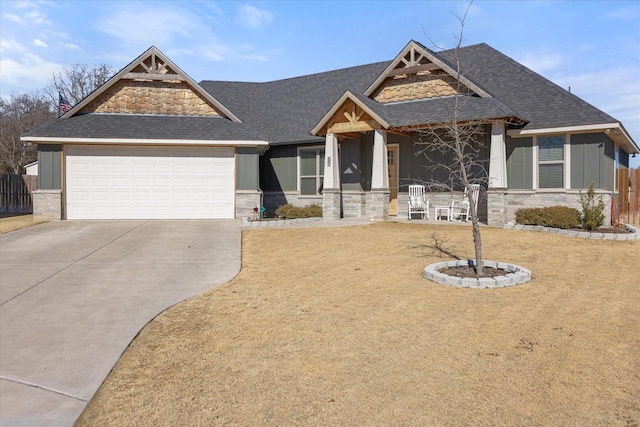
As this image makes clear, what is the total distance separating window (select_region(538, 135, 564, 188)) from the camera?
14.2 m

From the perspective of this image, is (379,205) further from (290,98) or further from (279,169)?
(290,98)

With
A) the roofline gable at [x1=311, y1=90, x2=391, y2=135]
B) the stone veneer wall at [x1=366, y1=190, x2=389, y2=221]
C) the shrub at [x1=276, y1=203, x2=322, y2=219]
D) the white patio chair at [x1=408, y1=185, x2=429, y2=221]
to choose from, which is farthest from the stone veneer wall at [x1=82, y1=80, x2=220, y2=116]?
the white patio chair at [x1=408, y1=185, x2=429, y2=221]

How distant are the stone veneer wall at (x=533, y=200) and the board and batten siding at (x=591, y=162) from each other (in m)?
0.36

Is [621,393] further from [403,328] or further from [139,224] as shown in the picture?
[139,224]

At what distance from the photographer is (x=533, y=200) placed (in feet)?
48.0

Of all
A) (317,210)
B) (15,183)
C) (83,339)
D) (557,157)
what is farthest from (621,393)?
(15,183)

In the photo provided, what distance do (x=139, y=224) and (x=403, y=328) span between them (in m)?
12.3

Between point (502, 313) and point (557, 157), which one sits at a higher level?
point (557, 157)

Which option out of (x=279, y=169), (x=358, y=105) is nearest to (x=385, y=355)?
(x=358, y=105)

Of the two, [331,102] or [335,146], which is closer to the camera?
[335,146]

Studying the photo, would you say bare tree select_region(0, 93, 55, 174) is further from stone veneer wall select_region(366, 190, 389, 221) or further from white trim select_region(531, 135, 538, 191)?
white trim select_region(531, 135, 538, 191)

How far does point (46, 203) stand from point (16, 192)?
717cm

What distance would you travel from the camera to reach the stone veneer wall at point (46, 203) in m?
16.2

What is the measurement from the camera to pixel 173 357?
463 centimetres
